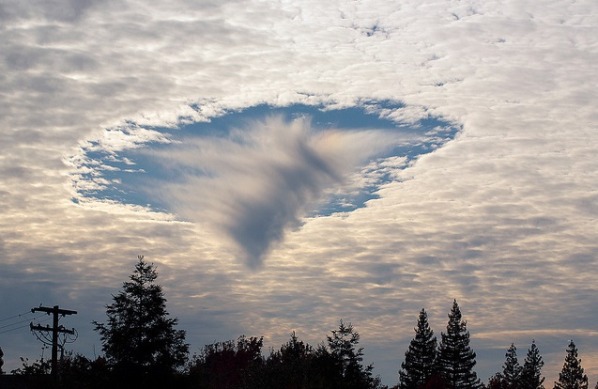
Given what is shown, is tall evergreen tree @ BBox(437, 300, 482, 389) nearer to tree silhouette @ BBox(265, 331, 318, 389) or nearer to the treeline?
the treeline

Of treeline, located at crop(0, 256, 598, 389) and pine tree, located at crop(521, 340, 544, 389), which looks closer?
treeline, located at crop(0, 256, 598, 389)

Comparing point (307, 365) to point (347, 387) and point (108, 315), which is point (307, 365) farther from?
point (108, 315)

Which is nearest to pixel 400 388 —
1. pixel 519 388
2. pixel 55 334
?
pixel 519 388

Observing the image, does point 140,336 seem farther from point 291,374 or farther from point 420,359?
point 420,359


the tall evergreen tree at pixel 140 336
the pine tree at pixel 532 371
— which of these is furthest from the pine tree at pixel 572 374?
the tall evergreen tree at pixel 140 336

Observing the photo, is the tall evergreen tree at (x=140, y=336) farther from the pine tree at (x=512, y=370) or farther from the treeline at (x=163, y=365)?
the pine tree at (x=512, y=370)

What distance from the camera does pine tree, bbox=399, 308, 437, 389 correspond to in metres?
130

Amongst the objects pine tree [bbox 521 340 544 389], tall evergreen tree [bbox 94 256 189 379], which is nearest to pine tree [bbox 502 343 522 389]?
pine tree [bbox 521 340 544 389]

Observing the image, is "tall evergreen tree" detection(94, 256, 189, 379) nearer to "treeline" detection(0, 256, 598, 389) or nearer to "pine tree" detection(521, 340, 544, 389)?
"treeline" detection(0, 256, 598, 389)

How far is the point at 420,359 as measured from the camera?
131375mm

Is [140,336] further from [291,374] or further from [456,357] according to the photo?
[456,357]

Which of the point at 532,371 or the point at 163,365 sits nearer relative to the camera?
the point at 163,365

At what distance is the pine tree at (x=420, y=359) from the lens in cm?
13038

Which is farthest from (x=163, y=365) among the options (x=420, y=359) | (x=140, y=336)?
(x=420, y=359)
